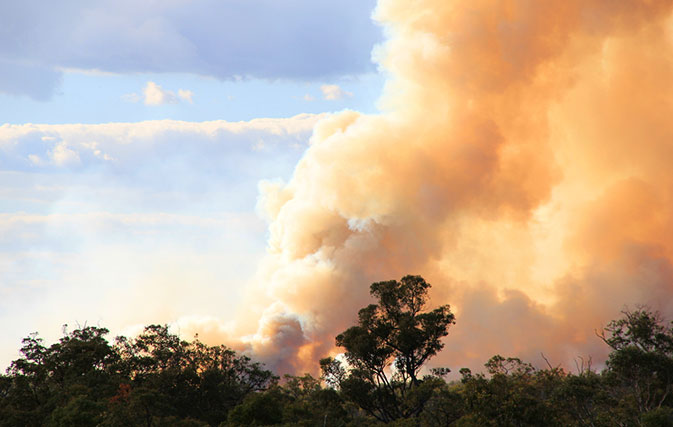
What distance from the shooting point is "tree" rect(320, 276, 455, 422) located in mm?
56969

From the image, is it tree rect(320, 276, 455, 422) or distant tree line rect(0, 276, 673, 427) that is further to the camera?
tree rect(320, 276, 455, 422)

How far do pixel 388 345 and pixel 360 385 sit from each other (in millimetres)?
4082

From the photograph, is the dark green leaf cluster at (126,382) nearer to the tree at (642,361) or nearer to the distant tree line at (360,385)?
the distant tree line at (360,385)

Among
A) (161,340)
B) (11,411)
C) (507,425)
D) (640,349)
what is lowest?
(507,425)

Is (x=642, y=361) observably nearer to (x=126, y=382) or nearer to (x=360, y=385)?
(x=360, y=385)

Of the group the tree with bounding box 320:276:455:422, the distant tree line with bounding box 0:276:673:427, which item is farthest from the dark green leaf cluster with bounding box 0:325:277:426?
the tree with bounding box 320:276:455:422

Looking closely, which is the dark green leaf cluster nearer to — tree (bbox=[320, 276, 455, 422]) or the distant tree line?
the distant tree line

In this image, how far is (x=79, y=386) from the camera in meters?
64.5

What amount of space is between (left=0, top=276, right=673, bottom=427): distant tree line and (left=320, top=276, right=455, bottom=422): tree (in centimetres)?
10

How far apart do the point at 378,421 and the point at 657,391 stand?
77.0 feet

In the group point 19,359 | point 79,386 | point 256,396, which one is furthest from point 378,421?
point 19,359

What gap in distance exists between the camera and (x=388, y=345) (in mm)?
57938

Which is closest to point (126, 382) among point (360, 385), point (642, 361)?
point (360, 385)

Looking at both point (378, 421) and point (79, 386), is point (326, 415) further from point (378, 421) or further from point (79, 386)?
point (79, 386)
